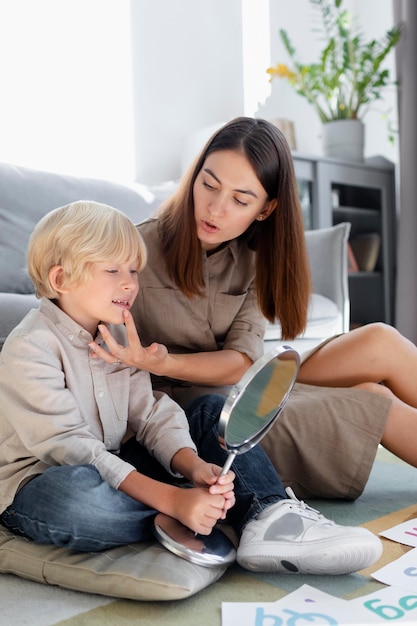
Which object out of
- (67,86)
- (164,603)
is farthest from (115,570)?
(67,86)

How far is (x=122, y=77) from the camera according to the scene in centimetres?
287

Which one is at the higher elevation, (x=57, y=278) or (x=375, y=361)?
(x=57, y=278)

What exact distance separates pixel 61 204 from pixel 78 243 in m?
0.96

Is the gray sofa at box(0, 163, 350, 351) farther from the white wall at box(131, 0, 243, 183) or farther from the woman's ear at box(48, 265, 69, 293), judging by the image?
the white wall at box(131, 0, 243, 183)

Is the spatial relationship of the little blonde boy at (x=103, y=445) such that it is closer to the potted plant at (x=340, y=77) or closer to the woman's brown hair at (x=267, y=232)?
the woman's brown hair at (x=267, y=232)

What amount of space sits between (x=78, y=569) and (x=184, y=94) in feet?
8.36

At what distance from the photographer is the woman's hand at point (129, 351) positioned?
109 cm

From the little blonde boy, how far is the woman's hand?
26mm

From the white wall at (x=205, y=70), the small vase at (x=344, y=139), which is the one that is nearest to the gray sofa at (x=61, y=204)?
the white wall at (x=205, y=70)

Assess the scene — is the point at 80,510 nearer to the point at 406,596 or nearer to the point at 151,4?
the point at 406,596

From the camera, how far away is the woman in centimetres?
128

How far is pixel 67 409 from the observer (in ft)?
3.32

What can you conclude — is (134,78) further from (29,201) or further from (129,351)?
(129,351)

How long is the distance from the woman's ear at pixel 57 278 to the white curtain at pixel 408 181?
8.36ft
